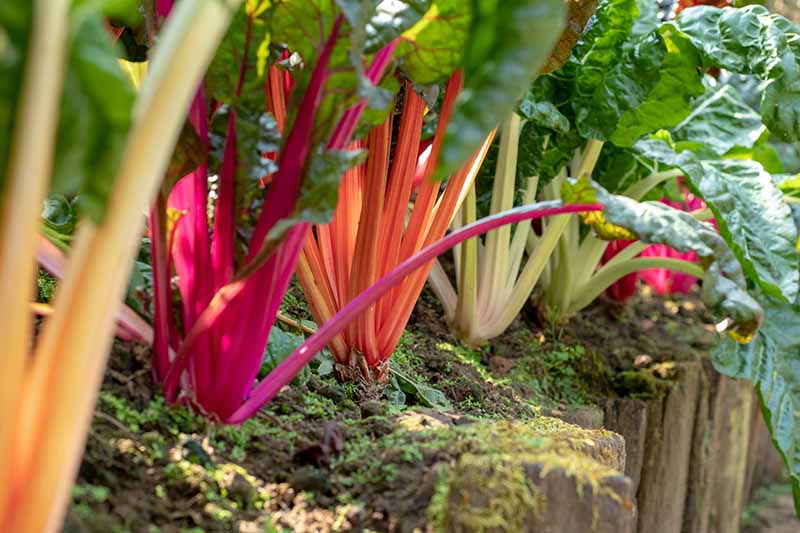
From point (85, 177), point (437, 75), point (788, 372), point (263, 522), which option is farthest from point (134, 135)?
point (788, 372)

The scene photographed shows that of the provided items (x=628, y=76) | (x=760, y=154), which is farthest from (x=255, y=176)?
(x=760, y=154)

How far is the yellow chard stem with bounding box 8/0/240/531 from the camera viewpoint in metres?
0.73

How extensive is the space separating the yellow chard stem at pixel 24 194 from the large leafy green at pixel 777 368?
5.04ft

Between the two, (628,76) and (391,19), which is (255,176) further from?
(628,76)

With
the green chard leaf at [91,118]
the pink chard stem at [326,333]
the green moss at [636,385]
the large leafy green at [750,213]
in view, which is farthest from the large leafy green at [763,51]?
the green chard leaf at [91,118]

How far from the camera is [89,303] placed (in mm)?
729

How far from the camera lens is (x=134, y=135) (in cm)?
73

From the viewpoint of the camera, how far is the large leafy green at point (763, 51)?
6.28 feet

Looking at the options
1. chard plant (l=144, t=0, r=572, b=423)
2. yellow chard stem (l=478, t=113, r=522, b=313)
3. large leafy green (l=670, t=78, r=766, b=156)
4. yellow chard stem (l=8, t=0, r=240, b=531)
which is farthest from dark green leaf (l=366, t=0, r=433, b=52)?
large leafy green (l=670, t=78, r=766, b=156)

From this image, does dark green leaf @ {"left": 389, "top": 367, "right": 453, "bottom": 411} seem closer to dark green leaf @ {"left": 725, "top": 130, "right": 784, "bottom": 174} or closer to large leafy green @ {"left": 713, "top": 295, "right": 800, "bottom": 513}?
large leafy green @ {"left": 713, "top": 295, "right": 800, "bottom": 513}

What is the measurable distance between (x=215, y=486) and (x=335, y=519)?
140mm

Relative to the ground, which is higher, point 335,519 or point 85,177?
point 85,177

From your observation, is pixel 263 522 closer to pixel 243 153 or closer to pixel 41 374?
pixel 41 374

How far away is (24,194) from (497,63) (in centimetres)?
40
